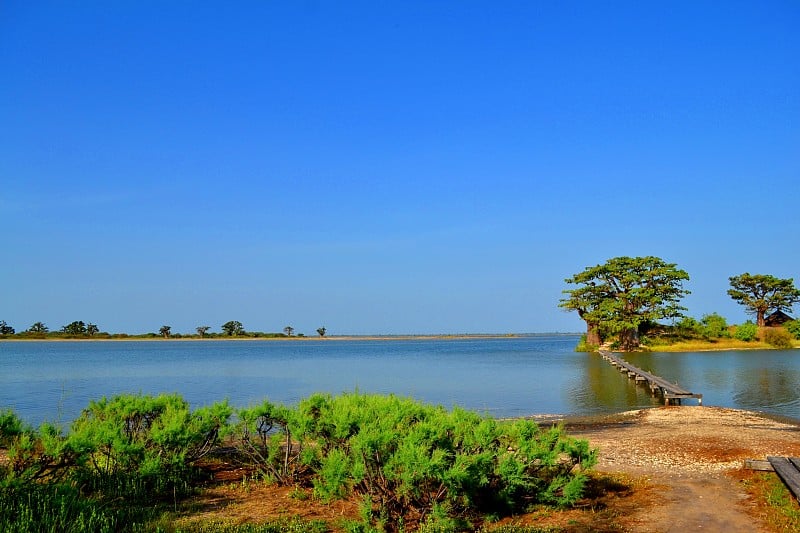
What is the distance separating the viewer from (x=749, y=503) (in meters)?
7.46

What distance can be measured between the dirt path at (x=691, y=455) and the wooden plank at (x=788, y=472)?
0.51 m

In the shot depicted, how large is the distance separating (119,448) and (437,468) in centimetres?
419

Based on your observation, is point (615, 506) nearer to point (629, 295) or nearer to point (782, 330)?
point (629, 295)

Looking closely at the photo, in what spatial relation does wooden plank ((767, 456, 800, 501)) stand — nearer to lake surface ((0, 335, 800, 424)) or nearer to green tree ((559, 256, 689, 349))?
lake surface ((0, 335, 800, 424))

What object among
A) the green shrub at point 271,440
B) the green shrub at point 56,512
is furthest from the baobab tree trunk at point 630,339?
the green shrub at point 56,512

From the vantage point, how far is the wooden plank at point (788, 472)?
7.30 meters

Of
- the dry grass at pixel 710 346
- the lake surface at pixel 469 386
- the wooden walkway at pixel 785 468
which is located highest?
the wooden walkway at pixel 785 468

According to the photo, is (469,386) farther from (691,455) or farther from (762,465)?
(762,465)

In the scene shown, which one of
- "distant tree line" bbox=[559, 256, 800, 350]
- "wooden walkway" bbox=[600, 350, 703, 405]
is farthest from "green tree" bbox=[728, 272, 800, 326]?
"wooden walkway" bbox=[600, 350, 703, 405]

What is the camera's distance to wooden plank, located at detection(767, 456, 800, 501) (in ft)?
24.0

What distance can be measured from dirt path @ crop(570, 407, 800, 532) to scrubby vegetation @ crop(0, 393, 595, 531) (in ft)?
3.72

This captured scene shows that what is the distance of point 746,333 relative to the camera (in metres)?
60.1

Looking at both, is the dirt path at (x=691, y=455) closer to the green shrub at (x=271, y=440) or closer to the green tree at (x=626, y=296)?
the green shrub at (x=271, y=440)

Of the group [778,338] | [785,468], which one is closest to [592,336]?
→ [778,338]
